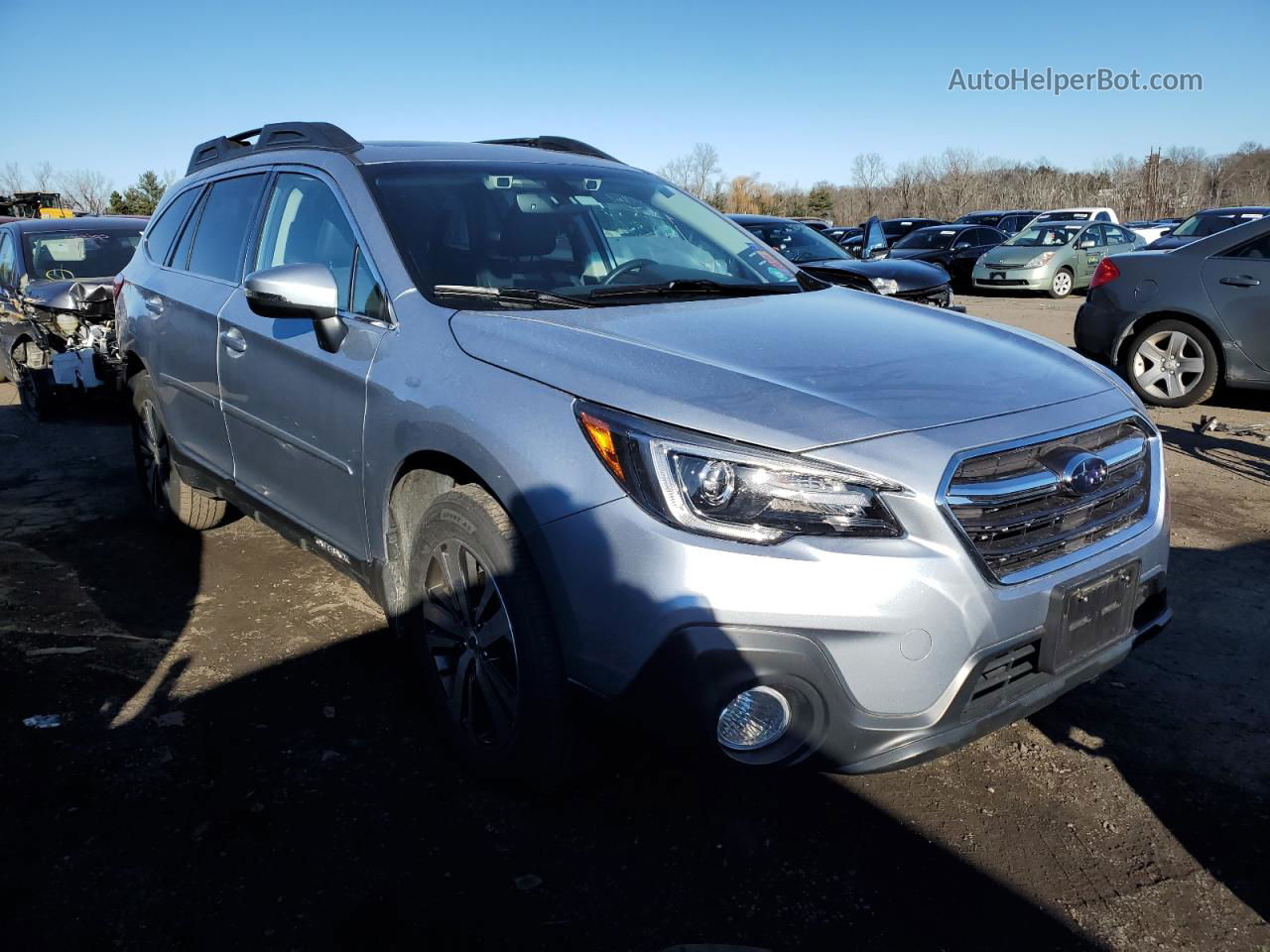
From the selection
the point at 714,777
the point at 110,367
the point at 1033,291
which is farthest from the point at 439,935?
the point at 1033,291

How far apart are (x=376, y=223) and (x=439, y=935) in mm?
2041

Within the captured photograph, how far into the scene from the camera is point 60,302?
7812 millimetres

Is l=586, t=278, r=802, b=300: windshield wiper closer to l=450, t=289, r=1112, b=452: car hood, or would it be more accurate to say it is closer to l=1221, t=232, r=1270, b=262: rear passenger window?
l=450, t=289, r=1112, b=452: car hood

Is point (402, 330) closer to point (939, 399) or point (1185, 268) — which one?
point (939, 399)

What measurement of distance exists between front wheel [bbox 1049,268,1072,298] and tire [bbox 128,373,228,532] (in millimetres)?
16814

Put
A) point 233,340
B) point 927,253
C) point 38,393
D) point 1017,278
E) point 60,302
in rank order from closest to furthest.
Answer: point 233,340, point 60,302, point 38,393, point 1017,278, point 927,253

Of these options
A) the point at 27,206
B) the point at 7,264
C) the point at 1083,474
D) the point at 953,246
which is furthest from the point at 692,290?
the point at 27,206

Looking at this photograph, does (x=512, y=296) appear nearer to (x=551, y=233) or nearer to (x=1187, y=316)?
(x=551, y=233)

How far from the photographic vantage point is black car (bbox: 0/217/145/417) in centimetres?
784

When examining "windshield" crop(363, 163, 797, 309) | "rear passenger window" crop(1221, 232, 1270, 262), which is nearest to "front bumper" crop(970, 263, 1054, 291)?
"rear passenger window" crop(1221, 232, 1270, 262)

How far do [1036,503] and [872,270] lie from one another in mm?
6375

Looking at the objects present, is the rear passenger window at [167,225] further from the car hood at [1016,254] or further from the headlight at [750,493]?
the car hood at [1016,254]

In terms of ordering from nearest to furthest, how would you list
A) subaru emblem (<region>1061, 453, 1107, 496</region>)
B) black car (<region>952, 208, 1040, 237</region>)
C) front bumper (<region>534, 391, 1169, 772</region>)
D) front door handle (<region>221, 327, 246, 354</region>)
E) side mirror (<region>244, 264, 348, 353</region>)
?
front bumper (<region>534, 391, 1169, 772</region>)
subaru emblem (<region>1061, 453, 1107, 496</region>)
side mirror (<region>244, 264, 348, 353</region>)
front door handle (<region>221, 327, 246, 354</region>)
black car (<region>952, 208, 1040, 237</region>)

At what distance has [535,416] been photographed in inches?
93.5
